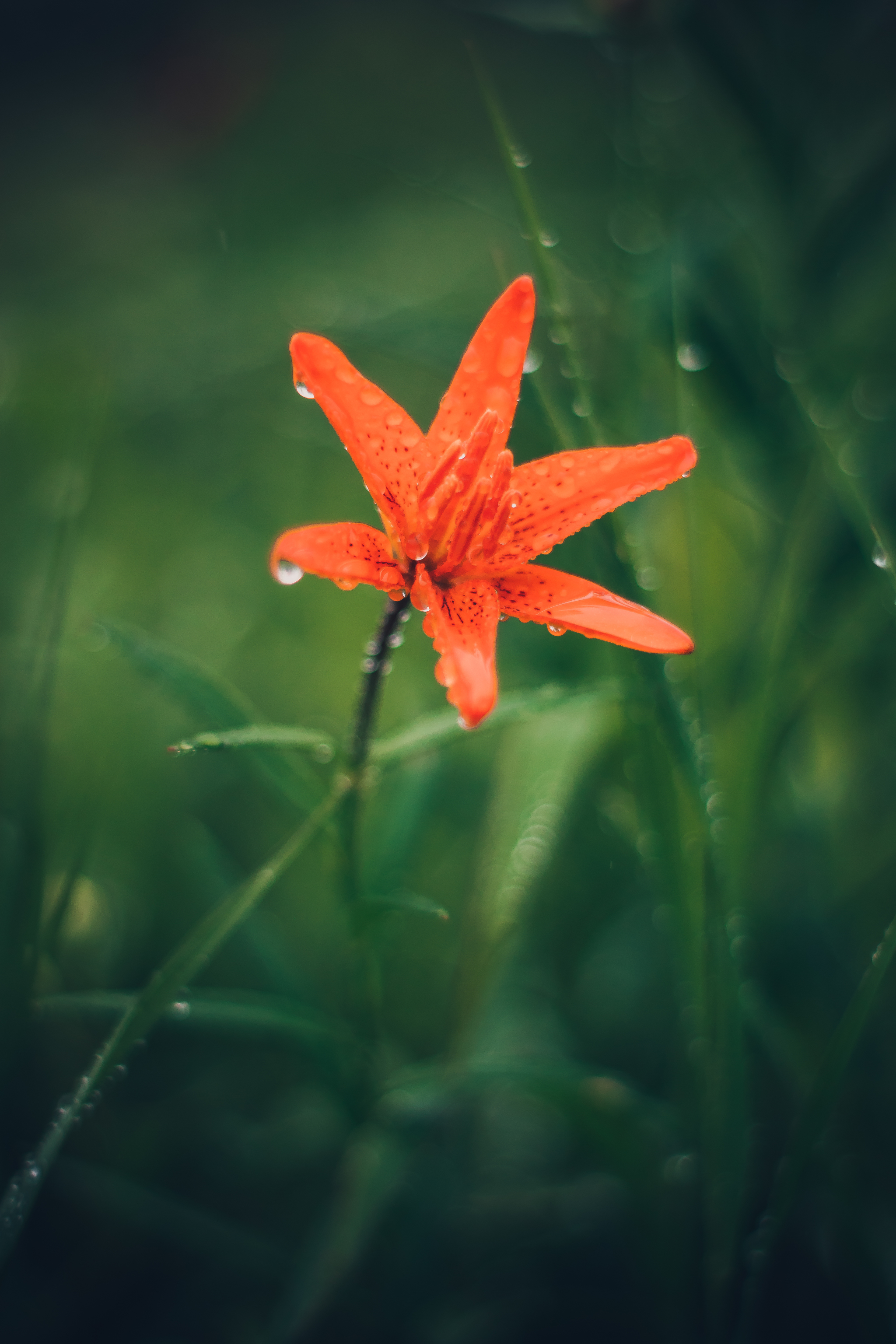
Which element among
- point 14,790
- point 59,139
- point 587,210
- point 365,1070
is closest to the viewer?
point 14,790

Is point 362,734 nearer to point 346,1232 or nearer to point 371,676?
point 371,676

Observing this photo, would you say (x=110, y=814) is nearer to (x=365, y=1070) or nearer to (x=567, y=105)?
(x=365, y=1070)

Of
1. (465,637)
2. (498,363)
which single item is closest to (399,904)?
(465,637)

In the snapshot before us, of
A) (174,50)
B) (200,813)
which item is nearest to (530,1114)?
(200,813)

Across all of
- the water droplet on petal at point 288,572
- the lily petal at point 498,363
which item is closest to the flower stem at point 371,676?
the water droplet on petal at point 288,572

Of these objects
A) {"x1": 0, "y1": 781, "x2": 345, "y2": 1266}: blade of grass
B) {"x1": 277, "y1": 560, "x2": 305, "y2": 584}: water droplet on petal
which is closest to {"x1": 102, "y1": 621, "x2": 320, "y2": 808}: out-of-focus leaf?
{"x1": 0, "y1": 781, "x2": 345, "y2": 1266}: blade of grass

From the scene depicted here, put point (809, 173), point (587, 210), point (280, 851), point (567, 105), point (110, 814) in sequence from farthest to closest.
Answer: point (567, 105) < point (587, 210) < point (110, 814) < point (809, 173) < point (280, 851)

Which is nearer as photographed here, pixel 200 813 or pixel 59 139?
pixel 200 813

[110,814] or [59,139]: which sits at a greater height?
[59,139]
